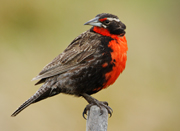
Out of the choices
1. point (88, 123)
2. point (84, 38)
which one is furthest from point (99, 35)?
point (88, 123)

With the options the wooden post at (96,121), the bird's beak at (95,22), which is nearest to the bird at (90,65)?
the bird's beak at (95,22)

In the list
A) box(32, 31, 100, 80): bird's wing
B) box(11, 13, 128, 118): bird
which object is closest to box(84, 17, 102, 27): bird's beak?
box(11, 13, 128, 118): bird

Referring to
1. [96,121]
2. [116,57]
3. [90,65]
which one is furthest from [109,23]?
[96,121]

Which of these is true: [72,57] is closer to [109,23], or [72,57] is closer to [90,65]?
[90,65]

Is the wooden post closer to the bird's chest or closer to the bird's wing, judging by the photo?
the bird's chest

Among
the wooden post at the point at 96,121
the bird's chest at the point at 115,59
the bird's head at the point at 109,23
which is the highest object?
the bird's head at the point at 109,23

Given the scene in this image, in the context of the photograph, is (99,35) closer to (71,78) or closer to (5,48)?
(71,78)

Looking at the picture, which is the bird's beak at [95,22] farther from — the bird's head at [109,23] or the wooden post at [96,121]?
the wooden post at [96,121]

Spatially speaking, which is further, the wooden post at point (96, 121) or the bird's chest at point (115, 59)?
the bird's chest at point (115, 59)
